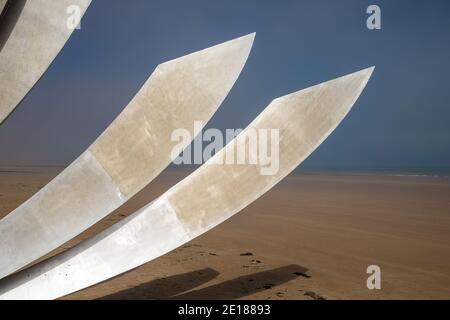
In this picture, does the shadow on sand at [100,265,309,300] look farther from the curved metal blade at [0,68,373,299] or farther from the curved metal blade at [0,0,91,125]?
the curved metal blade at [0,0,91,125]

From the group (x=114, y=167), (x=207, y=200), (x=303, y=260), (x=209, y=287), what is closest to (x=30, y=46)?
(x=114, y=167)

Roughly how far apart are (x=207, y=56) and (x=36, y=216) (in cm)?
270

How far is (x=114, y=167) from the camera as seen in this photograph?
463 centimetres

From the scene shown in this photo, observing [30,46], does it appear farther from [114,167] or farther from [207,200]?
[207,200]

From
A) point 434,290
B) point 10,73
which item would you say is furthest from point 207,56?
point 434,290

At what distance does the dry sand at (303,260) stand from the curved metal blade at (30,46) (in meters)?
3.32

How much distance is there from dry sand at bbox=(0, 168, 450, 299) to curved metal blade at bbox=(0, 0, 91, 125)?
10.9 feet

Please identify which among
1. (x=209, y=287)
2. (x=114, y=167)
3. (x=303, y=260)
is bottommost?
(x=209, y=287)

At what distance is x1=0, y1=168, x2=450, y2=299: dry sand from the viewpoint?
6.37m

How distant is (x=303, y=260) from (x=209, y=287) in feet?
8.25

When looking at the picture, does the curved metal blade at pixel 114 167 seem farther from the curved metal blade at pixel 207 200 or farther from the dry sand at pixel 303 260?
the dry sand at pixel 303 260

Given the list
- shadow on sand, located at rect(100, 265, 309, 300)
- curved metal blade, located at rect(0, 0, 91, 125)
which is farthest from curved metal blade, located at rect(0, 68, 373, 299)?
curved metal blade, located at rect(0, 0, 91, 125)
